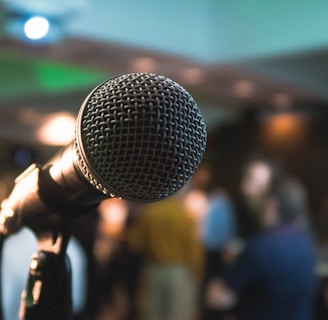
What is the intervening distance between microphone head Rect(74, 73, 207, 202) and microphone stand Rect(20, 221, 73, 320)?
0.46 feet

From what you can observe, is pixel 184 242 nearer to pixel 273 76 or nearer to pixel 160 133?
pixel 273 76

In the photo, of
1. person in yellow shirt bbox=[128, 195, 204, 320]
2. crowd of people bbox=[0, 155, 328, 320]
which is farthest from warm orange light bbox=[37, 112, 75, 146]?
person in yellow shirt bbox=[128, 195, 204, 320]

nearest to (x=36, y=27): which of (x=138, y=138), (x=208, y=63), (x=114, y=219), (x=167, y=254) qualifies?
(x=208, y=63)

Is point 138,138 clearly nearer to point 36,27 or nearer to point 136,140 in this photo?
point 136,140

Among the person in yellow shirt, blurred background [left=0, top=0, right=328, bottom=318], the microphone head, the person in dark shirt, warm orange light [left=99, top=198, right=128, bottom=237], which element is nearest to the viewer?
the microphone head

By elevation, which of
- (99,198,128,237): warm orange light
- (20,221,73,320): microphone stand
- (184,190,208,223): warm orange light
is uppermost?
(184,190,208,223): warm orange light

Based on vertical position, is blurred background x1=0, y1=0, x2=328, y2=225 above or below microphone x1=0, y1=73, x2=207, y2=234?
above

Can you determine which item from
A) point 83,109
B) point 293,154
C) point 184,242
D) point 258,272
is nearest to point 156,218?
point 184,242

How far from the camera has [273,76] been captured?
5.99 meters

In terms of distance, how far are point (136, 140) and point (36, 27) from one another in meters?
3.39

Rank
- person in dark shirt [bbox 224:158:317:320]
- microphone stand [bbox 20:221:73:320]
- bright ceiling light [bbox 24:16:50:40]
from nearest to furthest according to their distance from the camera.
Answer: microphone stand [bbox 20:221:73:320] → person in dark shirt [bbox 224:158:317:320] → bright ceiling light [bbox 24:16:50:40]

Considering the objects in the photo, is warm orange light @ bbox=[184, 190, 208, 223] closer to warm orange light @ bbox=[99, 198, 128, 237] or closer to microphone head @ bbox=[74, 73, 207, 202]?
warm orange light @ bbox=[99, 198, 128, 237]

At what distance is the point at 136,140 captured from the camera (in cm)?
Answer: 70

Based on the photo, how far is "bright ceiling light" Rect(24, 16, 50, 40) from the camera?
391cm
